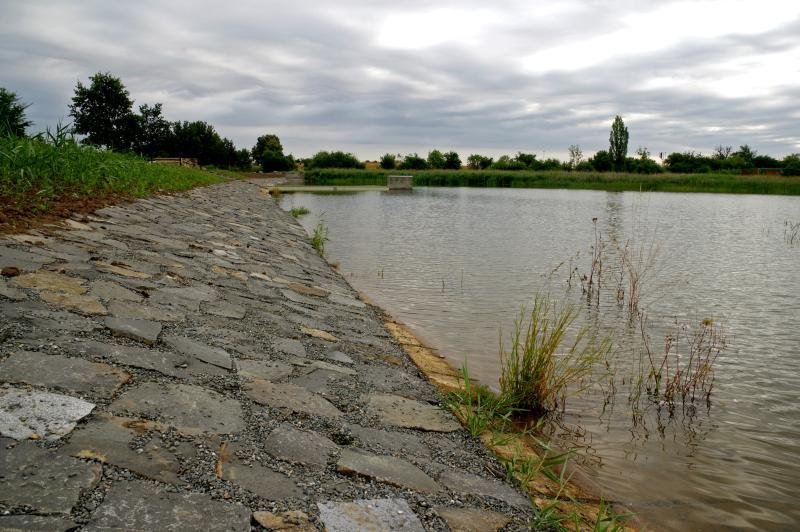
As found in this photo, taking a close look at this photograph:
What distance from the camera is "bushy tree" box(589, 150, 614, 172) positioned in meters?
67.2

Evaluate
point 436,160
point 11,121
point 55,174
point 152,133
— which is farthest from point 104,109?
point 436,160

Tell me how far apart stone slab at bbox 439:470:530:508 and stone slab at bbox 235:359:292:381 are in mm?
1059

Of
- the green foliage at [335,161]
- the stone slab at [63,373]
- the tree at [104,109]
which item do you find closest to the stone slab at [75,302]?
the stone slab at [63,373]

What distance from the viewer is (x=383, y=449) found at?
2.53 meters

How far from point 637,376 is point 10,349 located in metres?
4.31

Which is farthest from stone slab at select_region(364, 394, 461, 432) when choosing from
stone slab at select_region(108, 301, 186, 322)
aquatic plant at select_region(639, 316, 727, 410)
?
aquatic plant at select_region(639, 316, 727, 410)

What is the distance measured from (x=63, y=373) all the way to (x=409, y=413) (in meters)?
1.63

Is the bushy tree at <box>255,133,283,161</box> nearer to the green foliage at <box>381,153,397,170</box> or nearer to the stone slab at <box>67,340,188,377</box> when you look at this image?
the green foliage at <box>381,153,397,170</box>

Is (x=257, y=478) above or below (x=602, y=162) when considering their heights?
below

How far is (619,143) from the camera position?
6606cm

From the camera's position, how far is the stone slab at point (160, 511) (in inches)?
63.4

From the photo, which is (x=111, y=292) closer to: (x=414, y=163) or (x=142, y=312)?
(x=142, y=312)

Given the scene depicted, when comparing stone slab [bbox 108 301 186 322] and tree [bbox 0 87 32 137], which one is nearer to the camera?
stone slab [bbox 108 301 186 322]

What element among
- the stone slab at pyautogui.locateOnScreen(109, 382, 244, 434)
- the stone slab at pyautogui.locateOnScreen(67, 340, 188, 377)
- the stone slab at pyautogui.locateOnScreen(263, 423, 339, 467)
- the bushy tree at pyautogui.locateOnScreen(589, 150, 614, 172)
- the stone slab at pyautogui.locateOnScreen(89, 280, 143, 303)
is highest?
the bushy tree at pyautogui.locateOnScreen(589, 150, 614, 172)
